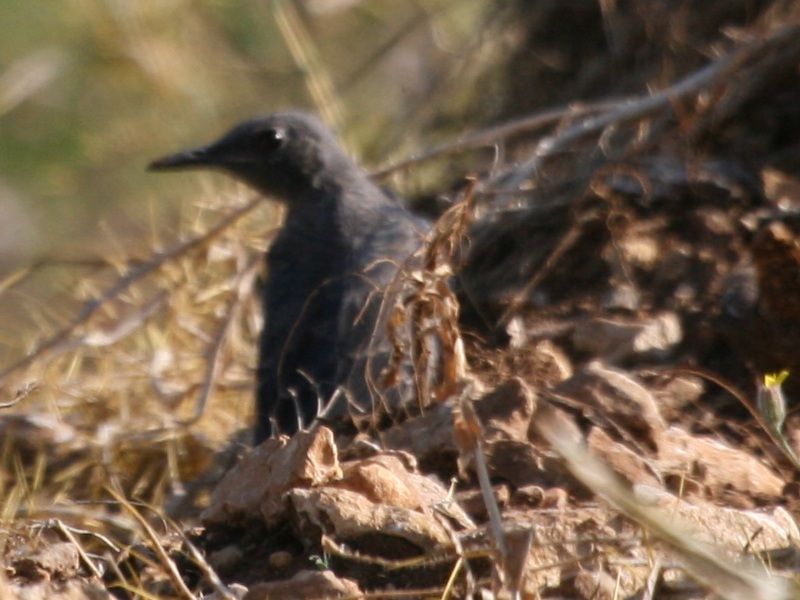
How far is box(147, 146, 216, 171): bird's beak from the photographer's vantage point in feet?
17.8

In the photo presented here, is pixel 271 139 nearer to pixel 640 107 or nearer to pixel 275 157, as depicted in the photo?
pixel 275 157

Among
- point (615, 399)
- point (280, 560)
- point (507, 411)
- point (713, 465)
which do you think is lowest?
point (713, 465)

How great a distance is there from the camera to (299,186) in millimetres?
5473

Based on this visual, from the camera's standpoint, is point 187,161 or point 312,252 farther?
point 187,161

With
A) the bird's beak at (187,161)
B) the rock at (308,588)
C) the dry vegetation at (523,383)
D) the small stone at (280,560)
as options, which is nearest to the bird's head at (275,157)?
the bird's beak at (187,161)

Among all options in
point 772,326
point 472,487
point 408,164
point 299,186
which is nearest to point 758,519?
point 472,487

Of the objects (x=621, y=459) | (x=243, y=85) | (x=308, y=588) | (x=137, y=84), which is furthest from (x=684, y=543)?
(x=137, y=84)

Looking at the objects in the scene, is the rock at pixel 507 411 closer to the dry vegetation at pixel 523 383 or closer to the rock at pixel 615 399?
the dry vegetation at pixel 523 383

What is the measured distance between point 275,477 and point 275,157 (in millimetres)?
2297

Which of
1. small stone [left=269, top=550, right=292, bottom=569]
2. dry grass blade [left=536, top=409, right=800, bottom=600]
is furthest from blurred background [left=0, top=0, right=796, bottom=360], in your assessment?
dry grass blade [left=536, top=409, right=800, bottom=600]

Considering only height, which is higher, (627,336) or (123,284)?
(123,284)

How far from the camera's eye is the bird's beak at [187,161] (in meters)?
5.42

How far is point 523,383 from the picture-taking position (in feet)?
12.0

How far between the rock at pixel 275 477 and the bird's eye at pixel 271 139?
2.17m
